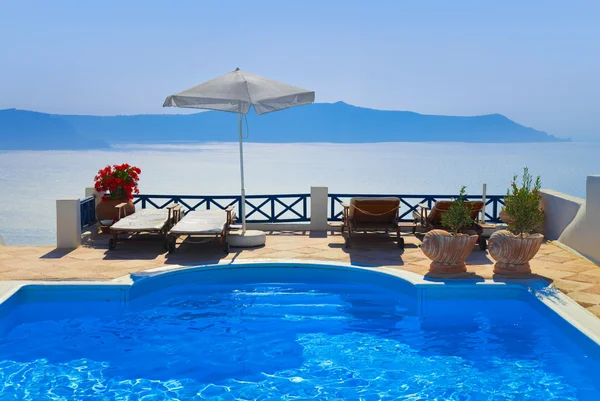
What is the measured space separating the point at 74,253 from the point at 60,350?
3.39 meters

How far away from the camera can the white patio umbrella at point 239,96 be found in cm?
944

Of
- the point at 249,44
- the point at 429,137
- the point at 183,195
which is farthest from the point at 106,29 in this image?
the point at 429,137

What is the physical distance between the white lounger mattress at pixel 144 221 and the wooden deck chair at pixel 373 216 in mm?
3129

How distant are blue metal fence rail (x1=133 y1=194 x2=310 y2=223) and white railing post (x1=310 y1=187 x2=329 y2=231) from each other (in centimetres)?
30

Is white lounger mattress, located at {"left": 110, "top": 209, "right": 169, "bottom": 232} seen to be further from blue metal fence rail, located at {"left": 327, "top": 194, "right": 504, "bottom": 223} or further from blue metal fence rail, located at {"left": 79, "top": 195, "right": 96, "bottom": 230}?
blue metal fence rail, located at {"left": 327, "top": 194, "right": 504, "bottom": 223}

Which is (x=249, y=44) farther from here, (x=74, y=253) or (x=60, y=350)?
(x=60, y=350)

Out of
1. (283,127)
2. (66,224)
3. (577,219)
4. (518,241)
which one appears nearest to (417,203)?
(577,219)

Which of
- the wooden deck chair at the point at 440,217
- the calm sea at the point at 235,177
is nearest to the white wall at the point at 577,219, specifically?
the wooden deck chair at the point at 440,217

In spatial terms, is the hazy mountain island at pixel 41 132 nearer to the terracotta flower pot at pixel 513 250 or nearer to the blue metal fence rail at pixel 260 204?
the blue metal fence rail at pixel 260 204

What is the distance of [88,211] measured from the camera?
36.7 feet

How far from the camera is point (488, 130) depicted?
88938mm

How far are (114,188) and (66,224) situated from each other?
1452 millimetres

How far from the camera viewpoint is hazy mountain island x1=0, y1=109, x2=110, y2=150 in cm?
7669

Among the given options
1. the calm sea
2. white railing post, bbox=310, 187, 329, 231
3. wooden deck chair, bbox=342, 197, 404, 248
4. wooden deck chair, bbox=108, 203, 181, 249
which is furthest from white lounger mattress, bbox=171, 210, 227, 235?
the calm sea
